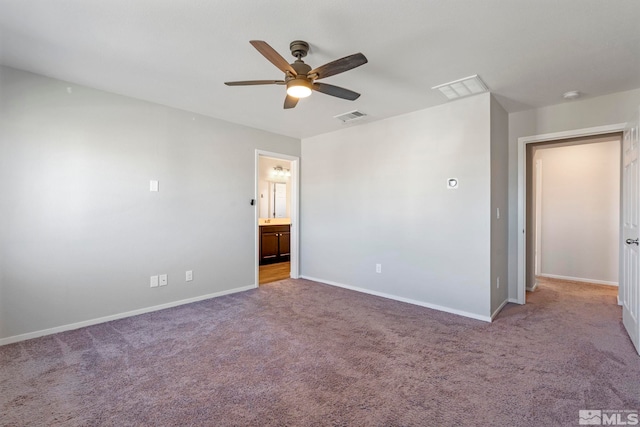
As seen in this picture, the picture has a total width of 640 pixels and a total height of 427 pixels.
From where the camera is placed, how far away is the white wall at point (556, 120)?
320 centimetres

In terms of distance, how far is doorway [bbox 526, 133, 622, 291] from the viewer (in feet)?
15.3

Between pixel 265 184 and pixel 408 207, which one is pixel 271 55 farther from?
pixel 265 184

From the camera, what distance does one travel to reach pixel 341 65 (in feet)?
6.58

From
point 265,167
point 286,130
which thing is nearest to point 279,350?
point 286,130

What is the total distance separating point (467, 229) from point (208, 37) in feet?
10.3

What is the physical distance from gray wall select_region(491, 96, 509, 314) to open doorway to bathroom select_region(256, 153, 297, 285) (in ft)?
10.1

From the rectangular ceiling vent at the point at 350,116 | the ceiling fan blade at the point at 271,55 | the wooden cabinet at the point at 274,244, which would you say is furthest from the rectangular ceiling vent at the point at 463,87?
the wooden cabinet at the point at 274,244

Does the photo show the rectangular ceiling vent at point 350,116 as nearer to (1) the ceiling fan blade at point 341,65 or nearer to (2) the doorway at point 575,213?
(1) the ceiling fan blade at point 341,65

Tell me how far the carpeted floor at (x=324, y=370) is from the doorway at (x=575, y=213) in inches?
64.5

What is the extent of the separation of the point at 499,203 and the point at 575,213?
8.54 feet

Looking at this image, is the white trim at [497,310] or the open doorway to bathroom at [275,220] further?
the open doorway to bathroom at [275,220]

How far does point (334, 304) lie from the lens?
150 inches

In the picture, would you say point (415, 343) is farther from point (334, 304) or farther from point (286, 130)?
point (286, 130)
